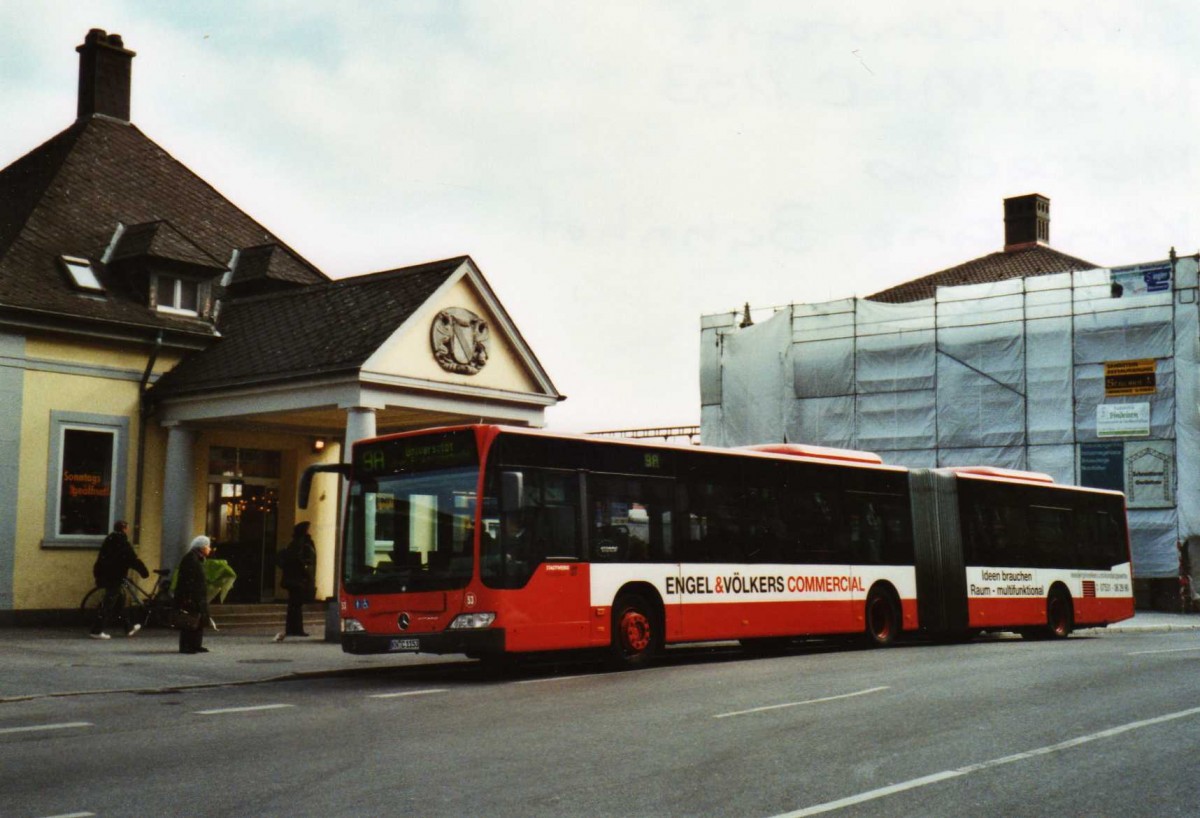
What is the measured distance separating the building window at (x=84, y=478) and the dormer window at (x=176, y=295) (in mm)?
2593

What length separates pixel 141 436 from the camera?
84.2 feet

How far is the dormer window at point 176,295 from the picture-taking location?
87.5 feet

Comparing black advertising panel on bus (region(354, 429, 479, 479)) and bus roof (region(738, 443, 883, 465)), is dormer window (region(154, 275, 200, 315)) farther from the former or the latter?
bus roof (region(738, 443, 883, 465))

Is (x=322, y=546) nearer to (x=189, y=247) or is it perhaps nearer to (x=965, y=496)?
(x=189, y=247)

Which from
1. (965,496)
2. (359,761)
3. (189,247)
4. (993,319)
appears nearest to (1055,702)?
(359,761)

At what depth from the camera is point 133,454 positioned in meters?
25.7

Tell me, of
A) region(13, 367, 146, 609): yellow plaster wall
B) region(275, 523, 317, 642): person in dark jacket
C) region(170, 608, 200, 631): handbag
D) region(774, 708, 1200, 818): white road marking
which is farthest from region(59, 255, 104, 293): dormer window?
region(774, 708, 1200, 818): white road marking

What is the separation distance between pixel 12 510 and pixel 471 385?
26.7 ft

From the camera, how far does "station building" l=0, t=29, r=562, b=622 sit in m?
23.7

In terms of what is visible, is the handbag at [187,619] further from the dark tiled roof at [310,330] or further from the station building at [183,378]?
the dark tiled roof at [310,330]

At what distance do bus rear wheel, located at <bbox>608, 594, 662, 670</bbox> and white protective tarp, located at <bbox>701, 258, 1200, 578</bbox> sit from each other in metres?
23.0

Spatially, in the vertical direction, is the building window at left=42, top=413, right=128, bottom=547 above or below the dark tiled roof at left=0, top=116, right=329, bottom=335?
below

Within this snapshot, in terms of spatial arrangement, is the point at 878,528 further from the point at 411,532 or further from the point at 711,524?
the point at 411,532

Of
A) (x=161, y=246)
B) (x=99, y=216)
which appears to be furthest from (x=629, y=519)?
(x=99, y=216)
